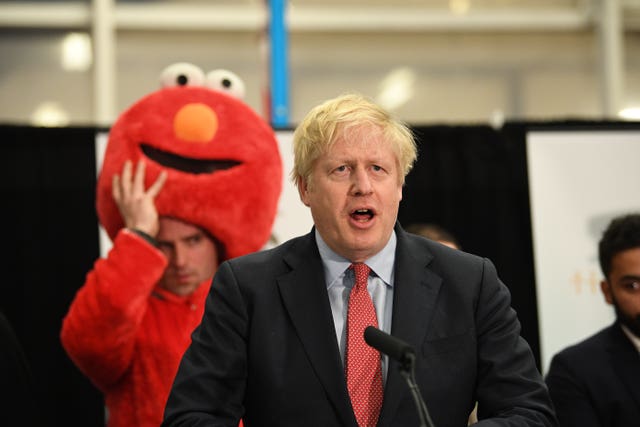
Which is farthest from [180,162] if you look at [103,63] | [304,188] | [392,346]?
[103,63]

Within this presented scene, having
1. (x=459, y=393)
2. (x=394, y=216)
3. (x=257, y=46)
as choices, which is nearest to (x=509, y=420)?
(x=459, y=393)

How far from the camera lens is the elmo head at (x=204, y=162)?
2.80 meters

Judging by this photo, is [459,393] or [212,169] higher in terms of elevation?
[212,169]

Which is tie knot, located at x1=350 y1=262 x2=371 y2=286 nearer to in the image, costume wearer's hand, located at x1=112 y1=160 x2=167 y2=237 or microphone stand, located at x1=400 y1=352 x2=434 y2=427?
microphone stand, located at x1=400 y1=352 x2=434 y2=427

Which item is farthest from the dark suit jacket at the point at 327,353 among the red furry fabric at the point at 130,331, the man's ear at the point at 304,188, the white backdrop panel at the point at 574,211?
the white backdrop panel at the point at 574,211

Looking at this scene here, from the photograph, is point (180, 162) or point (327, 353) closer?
point (327, 353)

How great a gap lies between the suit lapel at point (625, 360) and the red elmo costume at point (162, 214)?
1075 millimetres

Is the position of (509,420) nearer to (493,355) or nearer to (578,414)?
(493,355)

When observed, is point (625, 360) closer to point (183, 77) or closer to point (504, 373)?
point (504, 373)

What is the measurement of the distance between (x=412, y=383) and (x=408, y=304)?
350mm

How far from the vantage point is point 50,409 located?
4188 mm

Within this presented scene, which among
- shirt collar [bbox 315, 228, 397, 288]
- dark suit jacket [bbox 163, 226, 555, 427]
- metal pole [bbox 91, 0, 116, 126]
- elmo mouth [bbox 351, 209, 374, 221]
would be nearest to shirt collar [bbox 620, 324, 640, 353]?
dark suit jacket [bbox 163, 226, 555, 427]

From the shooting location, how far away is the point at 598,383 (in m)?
2.70

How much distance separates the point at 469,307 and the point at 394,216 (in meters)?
0.23
